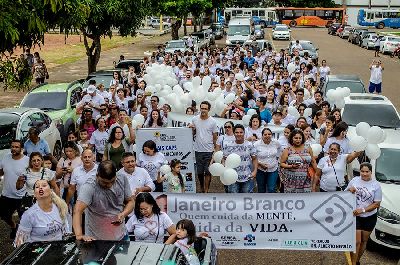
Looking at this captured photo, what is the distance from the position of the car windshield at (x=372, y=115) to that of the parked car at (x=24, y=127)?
251 inches

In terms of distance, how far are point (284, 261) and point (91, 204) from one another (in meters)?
3.40

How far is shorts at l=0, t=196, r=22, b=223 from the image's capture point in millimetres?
8812

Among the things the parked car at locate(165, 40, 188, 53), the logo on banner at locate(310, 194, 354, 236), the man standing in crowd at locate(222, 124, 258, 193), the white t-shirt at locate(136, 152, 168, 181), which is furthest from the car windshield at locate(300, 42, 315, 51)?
the logo on banner at locate(310, 194, 354, 236)

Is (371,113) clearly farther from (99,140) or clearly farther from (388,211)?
(99,140)

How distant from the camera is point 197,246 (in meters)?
6.09

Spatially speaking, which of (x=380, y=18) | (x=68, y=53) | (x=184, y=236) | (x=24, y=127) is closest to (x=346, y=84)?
(x=24, y=127)

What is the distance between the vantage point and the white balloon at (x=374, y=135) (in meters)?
8.99

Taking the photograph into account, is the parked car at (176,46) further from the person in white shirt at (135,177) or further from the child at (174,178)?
the person in white shirt at (135,177)

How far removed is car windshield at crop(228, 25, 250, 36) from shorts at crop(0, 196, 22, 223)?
121 feet

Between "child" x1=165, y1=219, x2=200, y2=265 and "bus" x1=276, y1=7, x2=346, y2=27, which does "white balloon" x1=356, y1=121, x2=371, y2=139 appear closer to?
"child" x1=165, y1=219, x2=200, y2=265

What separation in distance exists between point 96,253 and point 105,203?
44.2 inches

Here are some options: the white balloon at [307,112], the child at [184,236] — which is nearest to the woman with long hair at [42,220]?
the child at [184,236]

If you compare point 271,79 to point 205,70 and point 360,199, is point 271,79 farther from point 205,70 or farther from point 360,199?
point 360,199

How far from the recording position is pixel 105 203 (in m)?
6.04
